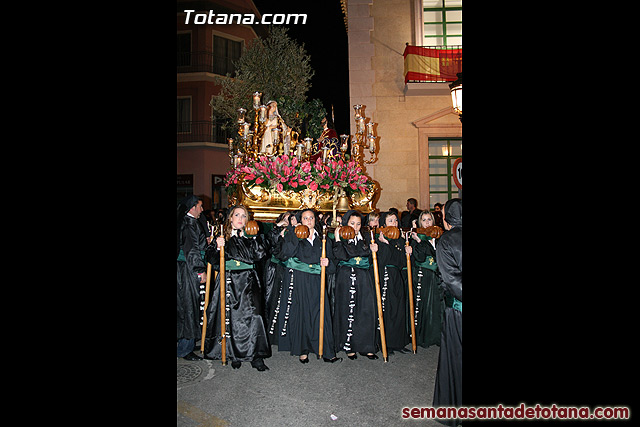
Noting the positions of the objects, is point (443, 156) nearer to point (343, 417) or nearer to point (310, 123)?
point (310, 123)

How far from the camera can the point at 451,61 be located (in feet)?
37.8

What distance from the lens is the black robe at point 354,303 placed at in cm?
493

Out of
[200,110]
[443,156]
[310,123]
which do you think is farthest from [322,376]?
[200,110]

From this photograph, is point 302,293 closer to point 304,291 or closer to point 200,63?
point 304,291

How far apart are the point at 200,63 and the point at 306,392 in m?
19.3

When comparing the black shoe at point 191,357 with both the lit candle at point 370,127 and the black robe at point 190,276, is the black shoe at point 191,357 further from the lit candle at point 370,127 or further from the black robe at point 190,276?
the lit candle at point 370,127

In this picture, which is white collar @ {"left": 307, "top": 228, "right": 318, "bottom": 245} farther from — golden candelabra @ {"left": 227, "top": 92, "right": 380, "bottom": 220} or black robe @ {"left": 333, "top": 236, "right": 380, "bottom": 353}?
golden candelabra @ {"left": 227, "top": 92, "right": 380, "bottom": 220}

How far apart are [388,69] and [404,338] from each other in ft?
30.9

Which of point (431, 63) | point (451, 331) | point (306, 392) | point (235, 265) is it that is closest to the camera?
point (451, 331)

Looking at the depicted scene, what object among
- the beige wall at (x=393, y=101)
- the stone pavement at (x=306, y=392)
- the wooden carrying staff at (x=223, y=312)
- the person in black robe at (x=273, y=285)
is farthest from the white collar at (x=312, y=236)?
the beige wall at (x=393, y=101)

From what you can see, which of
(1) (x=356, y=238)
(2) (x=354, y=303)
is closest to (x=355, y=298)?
(2) (x=354, y=303)

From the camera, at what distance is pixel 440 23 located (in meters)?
12.4

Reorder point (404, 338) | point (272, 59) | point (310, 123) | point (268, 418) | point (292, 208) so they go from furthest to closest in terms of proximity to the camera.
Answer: point (272, 59) → point (310, 123) → point (292, 208) → point (404, 338) → point (268, 418)

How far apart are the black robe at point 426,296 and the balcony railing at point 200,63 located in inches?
692
